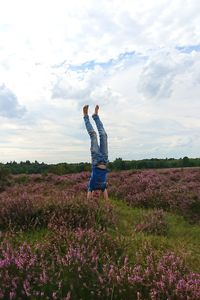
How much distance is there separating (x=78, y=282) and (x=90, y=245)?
4.06ft

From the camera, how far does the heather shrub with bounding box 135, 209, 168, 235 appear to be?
937cm

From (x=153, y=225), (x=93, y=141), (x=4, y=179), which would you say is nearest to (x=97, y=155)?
(x=93, y=141)

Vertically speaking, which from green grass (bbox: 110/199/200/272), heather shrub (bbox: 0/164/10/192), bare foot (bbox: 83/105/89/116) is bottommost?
green grass (bbox: 110/199/200/272)

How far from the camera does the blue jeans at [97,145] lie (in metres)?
11.9

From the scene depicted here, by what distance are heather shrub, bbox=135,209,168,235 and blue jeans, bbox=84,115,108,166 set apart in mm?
2150

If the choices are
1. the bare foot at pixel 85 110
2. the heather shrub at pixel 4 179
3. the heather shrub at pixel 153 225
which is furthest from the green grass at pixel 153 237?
the heather shrub at pixel 4 179

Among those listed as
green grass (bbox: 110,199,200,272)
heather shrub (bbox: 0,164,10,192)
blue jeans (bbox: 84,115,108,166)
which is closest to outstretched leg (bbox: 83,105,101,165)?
blue jeans (bbox: 84,115,108,166)

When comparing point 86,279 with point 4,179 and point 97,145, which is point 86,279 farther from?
point 4,179

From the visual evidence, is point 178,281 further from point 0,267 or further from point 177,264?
point 0,267

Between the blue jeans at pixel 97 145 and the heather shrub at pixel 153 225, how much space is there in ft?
7.05

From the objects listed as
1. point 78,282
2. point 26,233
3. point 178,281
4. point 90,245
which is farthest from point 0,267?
point 26,233

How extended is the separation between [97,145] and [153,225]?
10.3 ft

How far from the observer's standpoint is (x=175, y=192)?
47.0 feet

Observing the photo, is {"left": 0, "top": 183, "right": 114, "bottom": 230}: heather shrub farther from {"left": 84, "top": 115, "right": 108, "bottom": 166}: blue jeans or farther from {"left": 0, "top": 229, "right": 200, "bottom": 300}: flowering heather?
{"left": 0, "top": 229, "right": 200, "bottom": 300}: flowering heather
